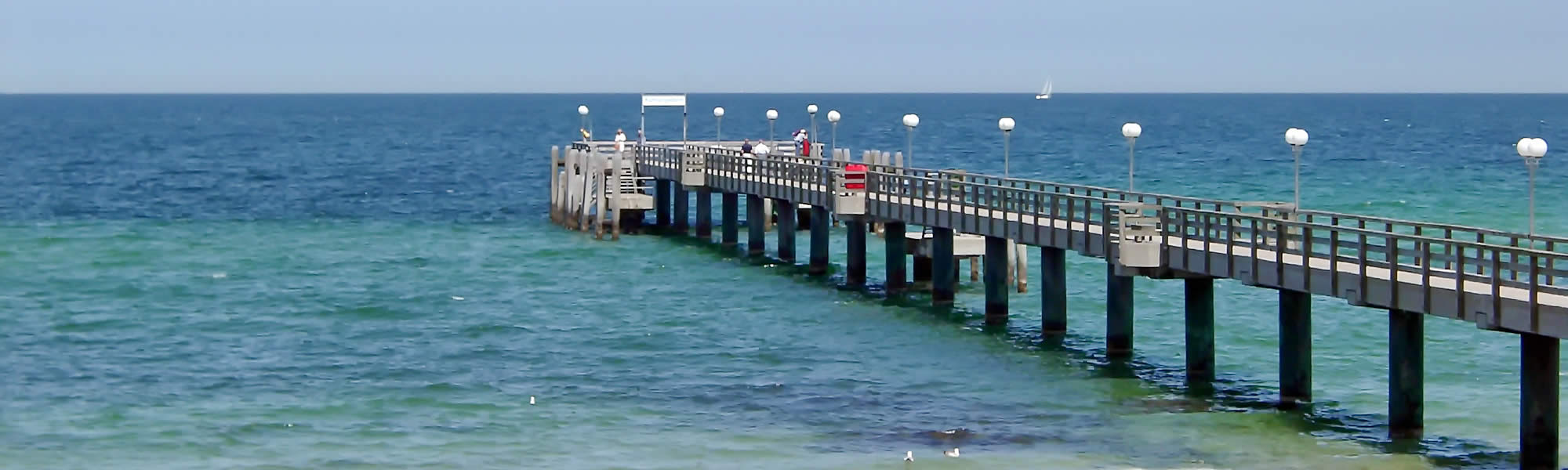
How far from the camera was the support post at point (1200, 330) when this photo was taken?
2892cm

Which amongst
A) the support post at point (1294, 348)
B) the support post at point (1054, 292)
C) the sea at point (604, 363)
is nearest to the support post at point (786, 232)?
the sea at point (604, 363)

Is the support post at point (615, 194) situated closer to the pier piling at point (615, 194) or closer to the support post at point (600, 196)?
the pier piling at point (615, 194)

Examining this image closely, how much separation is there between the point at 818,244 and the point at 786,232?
2326 mm

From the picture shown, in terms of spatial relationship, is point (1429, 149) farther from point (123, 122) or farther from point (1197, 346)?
point (123, 122)

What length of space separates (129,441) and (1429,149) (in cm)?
9866

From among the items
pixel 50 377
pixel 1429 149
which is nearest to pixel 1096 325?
pixel 50 377

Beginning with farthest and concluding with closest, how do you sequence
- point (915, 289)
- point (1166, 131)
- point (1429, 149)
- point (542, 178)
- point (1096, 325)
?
point (1166, 131) → point (1429, 149) → point (542, 178) → point (915, 289) → point (1096, 325)

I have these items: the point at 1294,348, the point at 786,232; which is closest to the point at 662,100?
the point at 786,232

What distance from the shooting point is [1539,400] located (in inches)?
881

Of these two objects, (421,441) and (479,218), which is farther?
(479,218)

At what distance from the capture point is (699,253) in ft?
163

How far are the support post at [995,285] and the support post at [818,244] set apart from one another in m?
8.23

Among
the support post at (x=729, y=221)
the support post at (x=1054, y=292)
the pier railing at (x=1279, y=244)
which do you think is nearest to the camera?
the pier railing at (x=1279, y=244)

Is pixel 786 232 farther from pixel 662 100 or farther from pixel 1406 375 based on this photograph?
pixel 1406 375
